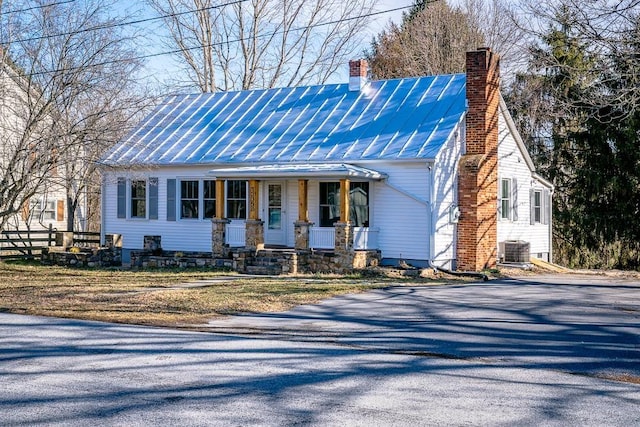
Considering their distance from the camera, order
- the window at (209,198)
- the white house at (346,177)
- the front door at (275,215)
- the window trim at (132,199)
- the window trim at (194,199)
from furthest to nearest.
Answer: the window trim at (132,199), the window trim at (194,199), the window at (209,198), the front door at (275,215), the white house at (346,177)

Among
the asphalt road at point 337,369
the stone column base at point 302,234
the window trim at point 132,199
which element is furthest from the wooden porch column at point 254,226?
the asphalt road at point 337,369

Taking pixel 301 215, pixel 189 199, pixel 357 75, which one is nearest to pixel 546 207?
pixel 357 75

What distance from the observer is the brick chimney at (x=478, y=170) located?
23.4 meters

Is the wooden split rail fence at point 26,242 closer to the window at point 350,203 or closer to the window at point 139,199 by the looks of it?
the window at point 139,199

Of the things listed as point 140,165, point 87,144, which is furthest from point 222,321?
point 140,165

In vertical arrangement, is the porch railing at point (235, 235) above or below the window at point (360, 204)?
below

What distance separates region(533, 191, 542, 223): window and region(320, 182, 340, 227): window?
8.34 meters

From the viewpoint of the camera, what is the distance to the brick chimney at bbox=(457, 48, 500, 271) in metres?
23.4

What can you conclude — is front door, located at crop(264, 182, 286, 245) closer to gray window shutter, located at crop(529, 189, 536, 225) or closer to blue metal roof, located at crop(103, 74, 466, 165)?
blue metal roof, located at crop(103, 74, 466, 165)

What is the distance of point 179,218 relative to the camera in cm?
2659

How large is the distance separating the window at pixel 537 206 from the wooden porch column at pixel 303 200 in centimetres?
967

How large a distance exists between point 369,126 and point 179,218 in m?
7.11

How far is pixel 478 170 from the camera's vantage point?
2342 centimetres

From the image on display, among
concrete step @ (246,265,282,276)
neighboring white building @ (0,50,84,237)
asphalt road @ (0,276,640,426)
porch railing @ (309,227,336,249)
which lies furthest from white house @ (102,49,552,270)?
asphalt road @ (0,276,640,426)
